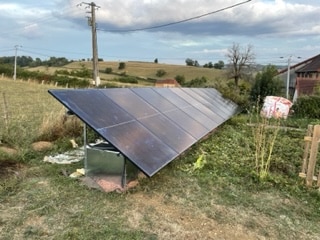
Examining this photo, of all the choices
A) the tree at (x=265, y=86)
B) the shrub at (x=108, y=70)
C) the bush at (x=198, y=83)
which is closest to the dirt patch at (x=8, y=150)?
the bush at (x=198, y=83)

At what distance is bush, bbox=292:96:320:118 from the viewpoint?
14916 millimetres

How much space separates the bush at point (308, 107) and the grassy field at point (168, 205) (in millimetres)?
10513

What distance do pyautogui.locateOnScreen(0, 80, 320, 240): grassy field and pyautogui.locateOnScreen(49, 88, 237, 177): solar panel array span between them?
1.48 ft

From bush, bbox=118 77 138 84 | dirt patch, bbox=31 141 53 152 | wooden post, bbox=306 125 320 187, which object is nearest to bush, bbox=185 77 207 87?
dirt patch, bbox=31 141 53 152

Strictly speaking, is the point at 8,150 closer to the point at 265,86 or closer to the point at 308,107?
the point at 308,107

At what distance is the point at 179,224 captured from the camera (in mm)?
3510

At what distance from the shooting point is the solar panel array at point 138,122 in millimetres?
4172

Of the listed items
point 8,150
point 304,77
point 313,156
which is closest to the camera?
point 313,156

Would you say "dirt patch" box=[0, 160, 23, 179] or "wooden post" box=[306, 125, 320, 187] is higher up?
"wooden post" box=[306, 125, 320, 187]

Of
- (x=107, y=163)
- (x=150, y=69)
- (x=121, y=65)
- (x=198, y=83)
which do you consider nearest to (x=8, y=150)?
(x=107, y=163)

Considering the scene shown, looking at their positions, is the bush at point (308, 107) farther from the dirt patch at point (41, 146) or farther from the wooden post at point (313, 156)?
the dirt patch at point (41, 146)

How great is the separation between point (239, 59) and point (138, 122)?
90.5 ft

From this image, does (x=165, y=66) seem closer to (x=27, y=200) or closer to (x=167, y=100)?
(x=167, y=100)

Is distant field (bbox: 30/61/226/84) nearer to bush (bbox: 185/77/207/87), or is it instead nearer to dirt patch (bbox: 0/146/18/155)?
bush (bbox: 185/77/207/87)
